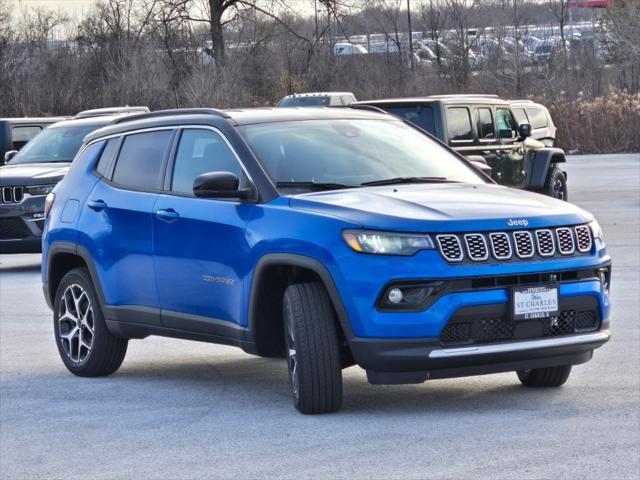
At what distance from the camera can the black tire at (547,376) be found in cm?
824

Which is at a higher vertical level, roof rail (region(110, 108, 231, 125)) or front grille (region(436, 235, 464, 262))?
roof rail (region(110, 108, 231, 125))

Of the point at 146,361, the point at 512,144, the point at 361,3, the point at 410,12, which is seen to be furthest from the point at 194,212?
the point at 410,12

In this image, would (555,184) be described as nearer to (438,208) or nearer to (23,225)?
(23,225)

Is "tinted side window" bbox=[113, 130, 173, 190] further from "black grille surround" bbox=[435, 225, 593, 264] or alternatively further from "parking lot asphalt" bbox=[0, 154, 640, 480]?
"black grille surround" bbox=[435, 225, 593, 264]

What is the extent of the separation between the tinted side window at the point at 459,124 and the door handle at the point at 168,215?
10.4 meters

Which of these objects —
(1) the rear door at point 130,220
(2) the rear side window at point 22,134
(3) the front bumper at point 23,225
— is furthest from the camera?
(2) the rear side window at point 22,134

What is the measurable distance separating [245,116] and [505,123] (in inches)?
475

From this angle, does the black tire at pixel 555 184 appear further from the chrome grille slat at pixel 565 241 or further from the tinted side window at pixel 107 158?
the chrome grille slat at pixel 565 241

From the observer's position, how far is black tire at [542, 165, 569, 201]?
70.8 ft

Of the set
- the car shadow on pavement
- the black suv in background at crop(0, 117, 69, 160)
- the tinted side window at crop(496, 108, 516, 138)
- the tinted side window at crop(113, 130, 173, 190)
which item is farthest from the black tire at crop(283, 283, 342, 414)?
the black suv in background at crop(0, 117, 69, 160)

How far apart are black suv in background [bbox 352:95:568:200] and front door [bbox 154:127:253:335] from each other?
900 cm

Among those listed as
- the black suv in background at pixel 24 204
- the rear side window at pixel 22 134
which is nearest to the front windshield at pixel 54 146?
the black suv in background at pixel 24 204

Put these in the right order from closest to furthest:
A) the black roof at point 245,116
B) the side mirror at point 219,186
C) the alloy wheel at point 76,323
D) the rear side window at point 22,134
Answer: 1. the side mirror at point 219,186
2. the black roof at point 245,116
3. the alloy wheel at point 76,323
4. the rear side window at point 22,134

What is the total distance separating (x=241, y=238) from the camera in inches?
315
